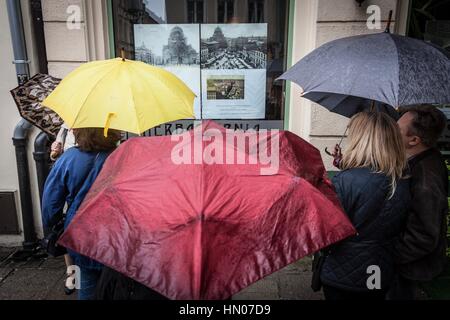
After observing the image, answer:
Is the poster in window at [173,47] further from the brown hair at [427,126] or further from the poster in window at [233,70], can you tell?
the brown hair at [427,126]

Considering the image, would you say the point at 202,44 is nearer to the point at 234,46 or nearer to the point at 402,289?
the point at 234,46

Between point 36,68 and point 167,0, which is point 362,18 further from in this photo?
point 36,68

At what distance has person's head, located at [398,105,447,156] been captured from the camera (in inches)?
103

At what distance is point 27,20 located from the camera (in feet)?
14.1

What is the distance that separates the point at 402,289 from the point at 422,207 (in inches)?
28.5

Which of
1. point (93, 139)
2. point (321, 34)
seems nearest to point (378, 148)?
point (93, 139)

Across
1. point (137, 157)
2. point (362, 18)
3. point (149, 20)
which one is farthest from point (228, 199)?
point (149, 20)

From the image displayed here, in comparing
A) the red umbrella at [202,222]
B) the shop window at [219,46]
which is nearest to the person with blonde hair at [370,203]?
the red umbrella at [202,222]

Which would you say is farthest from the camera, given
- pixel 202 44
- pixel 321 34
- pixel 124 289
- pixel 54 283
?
pixel 202 44

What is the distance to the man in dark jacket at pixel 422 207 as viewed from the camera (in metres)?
2.37

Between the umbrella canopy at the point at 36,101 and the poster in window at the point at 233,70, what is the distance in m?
1.79

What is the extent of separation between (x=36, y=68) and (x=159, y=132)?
5.15ft

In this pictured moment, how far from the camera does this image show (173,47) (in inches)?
184

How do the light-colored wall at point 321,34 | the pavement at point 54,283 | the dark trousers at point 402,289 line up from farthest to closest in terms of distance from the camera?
the light-colored wall at point 321,34, the pavement at point 54,283, the dark trousers at point 402,289
